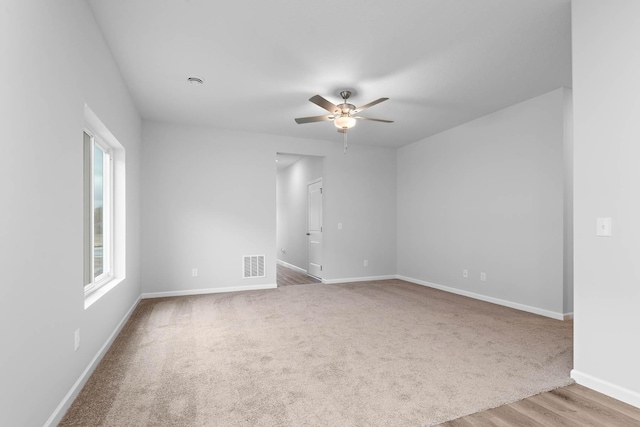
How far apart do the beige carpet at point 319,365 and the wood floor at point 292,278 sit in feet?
6.17

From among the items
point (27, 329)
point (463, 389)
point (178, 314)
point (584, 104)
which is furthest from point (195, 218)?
point (584, 104)

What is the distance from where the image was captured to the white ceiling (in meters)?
2.53

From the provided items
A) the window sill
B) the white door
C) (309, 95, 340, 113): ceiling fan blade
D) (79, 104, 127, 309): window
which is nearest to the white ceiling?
(309, 95, 340, 113): ceiling fan blade

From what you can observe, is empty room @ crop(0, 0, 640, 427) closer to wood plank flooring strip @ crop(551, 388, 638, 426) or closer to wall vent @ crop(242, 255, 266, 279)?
wood plank flooring strip @ crop(551, 388, 638, 426)

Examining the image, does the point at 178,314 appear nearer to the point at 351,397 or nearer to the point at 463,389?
the point at 351,397

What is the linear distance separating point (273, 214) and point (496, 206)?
3460 mm

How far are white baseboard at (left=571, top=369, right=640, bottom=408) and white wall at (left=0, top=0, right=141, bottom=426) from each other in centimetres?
325

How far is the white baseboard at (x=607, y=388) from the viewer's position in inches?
82.5

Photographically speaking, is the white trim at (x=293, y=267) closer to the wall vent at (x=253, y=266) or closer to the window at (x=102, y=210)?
the wall vent at (x=253, y=266)

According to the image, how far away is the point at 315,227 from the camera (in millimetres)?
7094

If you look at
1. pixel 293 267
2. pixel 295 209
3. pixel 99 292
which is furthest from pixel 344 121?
pixel 293 267

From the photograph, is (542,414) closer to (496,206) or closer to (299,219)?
(496,206)

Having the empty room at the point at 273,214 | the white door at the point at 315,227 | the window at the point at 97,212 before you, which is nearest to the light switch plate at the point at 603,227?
the empty room at the point at 273,214

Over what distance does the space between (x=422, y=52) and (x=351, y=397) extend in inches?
115
